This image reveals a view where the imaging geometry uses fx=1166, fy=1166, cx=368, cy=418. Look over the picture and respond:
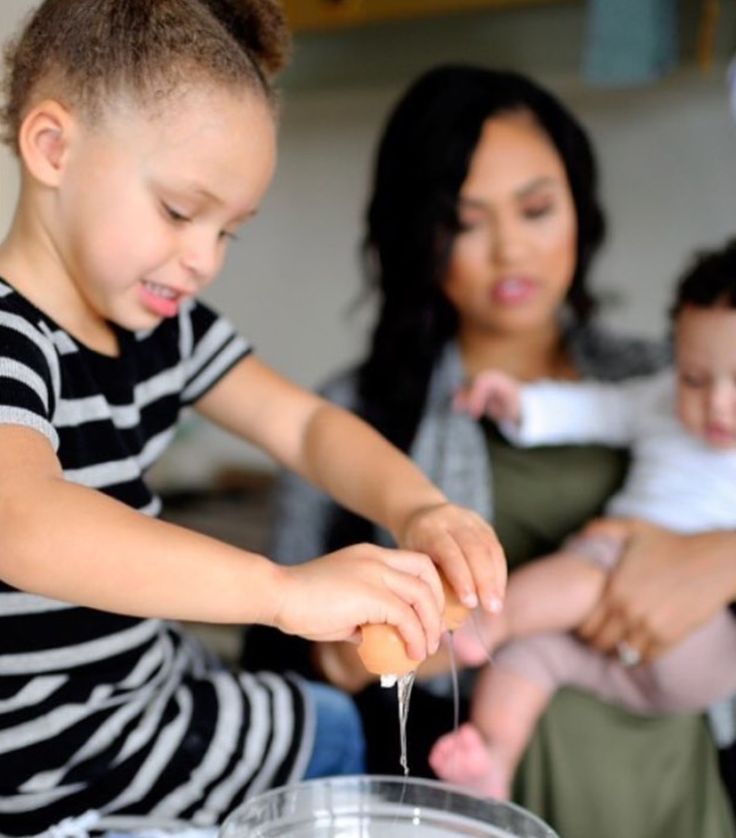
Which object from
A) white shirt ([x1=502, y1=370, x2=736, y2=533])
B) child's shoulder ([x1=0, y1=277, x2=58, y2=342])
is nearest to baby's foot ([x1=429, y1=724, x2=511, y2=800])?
white shirt ([x1=502, y1=370, x2=736, y2=533])

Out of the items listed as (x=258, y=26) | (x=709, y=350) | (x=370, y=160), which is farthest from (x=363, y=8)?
(x=258, y=26)

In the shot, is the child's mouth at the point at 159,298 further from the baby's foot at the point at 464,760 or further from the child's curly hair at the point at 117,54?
the baby's foot at the point at 464,760

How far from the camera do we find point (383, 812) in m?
0.71

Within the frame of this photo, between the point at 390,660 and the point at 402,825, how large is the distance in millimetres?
164

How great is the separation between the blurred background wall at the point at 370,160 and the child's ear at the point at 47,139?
109 cm

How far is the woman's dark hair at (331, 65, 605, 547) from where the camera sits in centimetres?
119

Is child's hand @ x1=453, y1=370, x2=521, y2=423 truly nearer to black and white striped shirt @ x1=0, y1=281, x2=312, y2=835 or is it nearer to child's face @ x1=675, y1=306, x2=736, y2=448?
child's face @ x1=675, y1=306, x2=736, y2=448

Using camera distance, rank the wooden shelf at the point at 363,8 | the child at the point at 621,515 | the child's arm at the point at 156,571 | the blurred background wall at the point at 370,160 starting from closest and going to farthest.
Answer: the child's arm at the point at 156,571
the child at the point at 621,515
the wooden shelf at the point at 363,8
the blurred background wall at the point at 370,160

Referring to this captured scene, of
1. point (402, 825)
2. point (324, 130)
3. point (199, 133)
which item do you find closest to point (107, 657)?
point (402, 825)

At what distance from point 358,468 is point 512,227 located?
44cm

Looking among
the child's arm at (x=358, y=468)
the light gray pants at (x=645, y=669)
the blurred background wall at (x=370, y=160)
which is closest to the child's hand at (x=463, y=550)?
the child's arm at (x=358, y=468)

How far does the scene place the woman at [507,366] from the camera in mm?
1034

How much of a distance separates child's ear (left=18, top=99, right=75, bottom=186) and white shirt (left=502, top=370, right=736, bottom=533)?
61 centimetres

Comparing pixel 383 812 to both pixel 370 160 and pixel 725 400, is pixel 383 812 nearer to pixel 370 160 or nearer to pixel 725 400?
pixel 725 400
